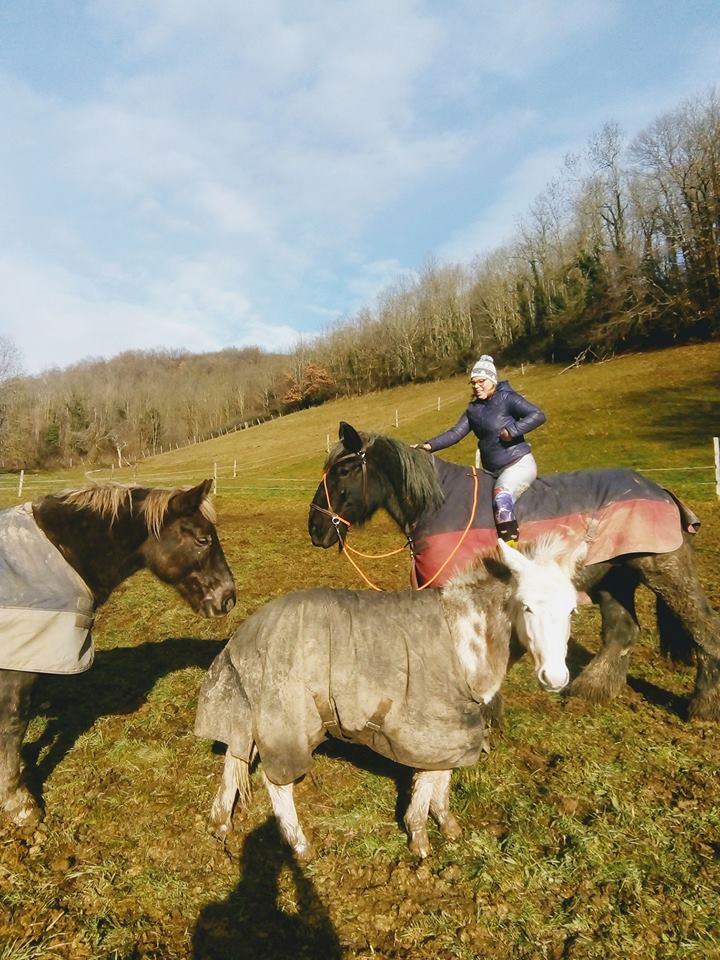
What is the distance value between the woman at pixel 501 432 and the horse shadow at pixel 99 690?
3.85 meters

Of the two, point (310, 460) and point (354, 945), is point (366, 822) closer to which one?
point (354, 945)

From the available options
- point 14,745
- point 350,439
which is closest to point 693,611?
point 350,439

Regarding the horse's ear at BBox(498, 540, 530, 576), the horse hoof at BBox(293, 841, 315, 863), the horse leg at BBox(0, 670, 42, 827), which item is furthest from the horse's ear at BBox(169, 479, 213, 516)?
the horse hoof at BBox(293, 841, 315, 863)

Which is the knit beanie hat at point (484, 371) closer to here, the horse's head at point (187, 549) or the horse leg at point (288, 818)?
the horse's head at point (187, 549)

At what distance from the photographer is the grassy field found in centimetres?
269

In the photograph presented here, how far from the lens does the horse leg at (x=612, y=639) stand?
4.97 metres

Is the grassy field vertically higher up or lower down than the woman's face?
lower down

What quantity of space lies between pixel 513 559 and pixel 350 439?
2163 millimetres

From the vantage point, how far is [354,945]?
267cm

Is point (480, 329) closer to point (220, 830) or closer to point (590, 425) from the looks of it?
point (590, 425)

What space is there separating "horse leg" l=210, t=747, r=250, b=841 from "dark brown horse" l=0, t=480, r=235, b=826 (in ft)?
3.69

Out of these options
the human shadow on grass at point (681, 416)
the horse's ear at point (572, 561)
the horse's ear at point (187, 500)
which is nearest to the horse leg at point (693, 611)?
the horse's ear at point (572, 561)

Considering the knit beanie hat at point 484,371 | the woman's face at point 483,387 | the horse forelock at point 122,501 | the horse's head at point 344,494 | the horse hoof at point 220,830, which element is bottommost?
the horse hoof at point 220,830

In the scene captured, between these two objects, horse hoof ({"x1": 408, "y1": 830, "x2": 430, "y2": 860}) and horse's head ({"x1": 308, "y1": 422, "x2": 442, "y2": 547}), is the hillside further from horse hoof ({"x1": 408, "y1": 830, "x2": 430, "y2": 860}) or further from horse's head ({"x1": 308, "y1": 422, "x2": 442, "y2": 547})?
horse hoof ({"x1": 408, "y1": 830, "x2": 430, "y2": 860})
